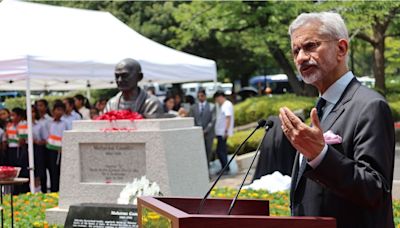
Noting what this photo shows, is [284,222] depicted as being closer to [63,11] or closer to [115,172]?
[115,172]

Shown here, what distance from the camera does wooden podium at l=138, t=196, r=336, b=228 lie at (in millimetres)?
2321

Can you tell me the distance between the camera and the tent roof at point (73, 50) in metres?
11.5

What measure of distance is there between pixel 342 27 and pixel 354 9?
1376cm

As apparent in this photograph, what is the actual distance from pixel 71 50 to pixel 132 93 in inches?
164

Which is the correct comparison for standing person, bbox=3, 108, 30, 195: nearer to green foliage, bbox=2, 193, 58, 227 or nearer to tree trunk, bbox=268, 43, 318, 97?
green foliage, bbox=2, 193, 58, 227

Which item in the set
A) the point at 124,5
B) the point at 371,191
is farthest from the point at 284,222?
the point at 124,5

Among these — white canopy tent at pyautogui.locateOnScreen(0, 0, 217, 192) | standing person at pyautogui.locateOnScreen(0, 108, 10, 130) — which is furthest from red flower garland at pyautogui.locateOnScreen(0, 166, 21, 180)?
standing person at pyautogui.locateOnScreen(0, 108, 10, 130)

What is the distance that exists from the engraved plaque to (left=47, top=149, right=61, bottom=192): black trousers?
4964 mm

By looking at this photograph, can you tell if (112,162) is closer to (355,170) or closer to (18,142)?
(18,142)

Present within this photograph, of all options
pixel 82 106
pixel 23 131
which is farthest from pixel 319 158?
pixel 82 106

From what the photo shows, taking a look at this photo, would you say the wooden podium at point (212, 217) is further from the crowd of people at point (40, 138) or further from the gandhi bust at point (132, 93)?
the crowd of people at point (40, 138)

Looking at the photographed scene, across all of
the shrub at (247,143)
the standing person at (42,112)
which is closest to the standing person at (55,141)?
the standing person at (42,112)

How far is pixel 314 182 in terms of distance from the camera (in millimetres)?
2723

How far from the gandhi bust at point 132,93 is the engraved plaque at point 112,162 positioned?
26.4 inches
